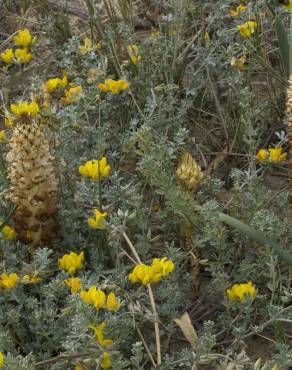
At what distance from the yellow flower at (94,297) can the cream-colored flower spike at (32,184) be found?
47 cm

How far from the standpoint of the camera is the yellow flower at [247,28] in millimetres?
2996

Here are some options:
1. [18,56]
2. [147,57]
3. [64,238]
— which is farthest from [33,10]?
[64,238]

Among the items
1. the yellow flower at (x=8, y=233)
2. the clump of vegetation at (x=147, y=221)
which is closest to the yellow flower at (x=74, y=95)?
the clump of vegetation at (x=147, y=221)

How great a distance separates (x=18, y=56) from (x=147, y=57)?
53cm

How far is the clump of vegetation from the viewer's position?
2059 mm

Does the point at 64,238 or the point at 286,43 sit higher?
the point at 286,43

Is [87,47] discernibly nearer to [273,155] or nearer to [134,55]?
[134,55]

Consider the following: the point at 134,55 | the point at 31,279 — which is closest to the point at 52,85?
the point at 134,55

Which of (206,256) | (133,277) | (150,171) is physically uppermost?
Result: (150,171)

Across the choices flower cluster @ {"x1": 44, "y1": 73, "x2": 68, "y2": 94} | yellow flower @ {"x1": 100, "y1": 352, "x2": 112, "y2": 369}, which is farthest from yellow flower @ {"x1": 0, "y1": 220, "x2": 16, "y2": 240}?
flower cluster @ {"x1": 44, "y1": 73, "x2": 68, "y2": 94}

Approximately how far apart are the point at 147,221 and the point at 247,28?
3.22ft

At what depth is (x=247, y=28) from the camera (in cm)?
303

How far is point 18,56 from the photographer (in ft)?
10.6

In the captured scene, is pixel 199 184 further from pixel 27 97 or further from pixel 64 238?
pixel 27 97
